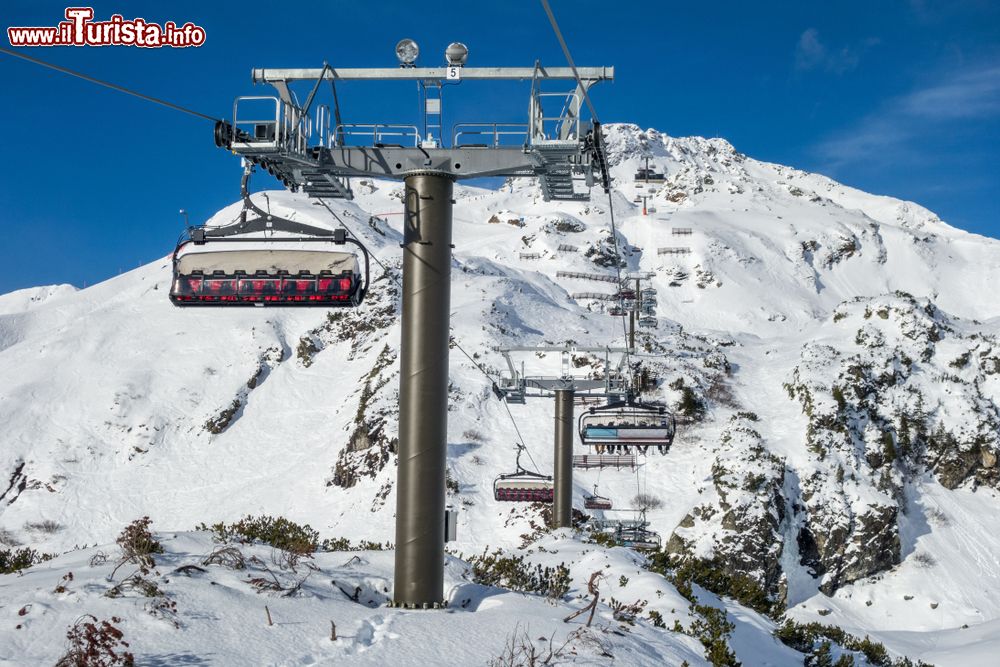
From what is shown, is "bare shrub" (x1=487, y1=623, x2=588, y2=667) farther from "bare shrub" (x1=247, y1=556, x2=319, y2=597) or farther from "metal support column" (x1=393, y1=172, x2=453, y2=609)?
"bare shrub" (x1=247, y1=556, x2=319, y2=597)

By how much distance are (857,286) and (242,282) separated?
121076 mm

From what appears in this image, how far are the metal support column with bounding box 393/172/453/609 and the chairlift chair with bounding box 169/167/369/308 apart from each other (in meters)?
0.86


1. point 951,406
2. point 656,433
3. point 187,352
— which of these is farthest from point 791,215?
point 656,433

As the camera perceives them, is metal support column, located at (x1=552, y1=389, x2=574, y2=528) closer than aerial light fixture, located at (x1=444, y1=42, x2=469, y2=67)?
No

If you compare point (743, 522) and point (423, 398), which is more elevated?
point (423, 398)

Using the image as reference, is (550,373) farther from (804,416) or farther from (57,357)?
(57,357)

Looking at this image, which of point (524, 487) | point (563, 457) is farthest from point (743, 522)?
point (563, 457)

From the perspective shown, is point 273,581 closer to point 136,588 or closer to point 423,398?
point 136,588

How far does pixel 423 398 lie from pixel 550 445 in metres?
38.2

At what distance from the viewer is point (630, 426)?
25.8 m

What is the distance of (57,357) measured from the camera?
226 ft

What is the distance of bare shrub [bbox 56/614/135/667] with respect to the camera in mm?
7242

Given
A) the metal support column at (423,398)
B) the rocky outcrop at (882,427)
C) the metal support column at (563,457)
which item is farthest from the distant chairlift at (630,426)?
the rocky outcrop at (882,427)

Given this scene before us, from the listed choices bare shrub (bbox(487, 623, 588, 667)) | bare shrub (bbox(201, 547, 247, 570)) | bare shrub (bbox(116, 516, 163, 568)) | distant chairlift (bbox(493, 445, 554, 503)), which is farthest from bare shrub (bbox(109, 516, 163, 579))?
distant chairlift (bbox(493, 445, 554, 503))
